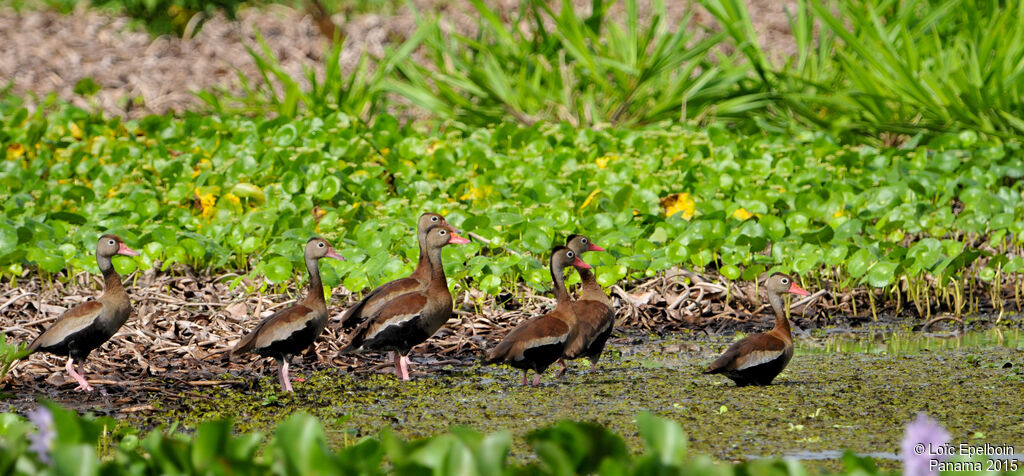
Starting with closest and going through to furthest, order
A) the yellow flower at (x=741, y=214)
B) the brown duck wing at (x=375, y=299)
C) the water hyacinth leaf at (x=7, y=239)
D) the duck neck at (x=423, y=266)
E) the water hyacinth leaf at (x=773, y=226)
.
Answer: the brown duck wing at (x=375, y=299)
the duck neck at (x=423, y=266)
the water hyacinth leaf at (x=7, y=239)
the water hyacinth leaf at (x=773, y=226)
the yellow flower at (x=741, y=214)

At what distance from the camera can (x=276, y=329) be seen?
618 cm

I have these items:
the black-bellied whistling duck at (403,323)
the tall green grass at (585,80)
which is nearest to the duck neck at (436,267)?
the black-bellied whistling duck at (403,323)

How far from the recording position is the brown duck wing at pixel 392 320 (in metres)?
6.37

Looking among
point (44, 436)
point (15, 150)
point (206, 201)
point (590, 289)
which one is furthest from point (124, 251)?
point (15, 150)

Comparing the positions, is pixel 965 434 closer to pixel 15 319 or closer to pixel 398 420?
pixel 398 420

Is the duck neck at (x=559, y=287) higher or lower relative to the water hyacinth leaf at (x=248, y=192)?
higher

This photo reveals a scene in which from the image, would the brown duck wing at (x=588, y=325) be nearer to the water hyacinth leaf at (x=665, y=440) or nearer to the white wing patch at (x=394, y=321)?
the white wing patch at (x=394, y=321)

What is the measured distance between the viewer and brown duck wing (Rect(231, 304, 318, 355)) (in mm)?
6164

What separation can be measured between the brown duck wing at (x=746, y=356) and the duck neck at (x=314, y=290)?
1930 millimetres

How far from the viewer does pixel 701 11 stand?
18.0 metres

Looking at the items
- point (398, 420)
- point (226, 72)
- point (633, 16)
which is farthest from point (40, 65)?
point (398, 420)

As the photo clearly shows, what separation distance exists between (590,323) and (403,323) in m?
0.91

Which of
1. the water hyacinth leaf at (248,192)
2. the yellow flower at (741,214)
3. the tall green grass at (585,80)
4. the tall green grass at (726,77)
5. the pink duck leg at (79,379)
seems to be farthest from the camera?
the tall green grass at (585,80)

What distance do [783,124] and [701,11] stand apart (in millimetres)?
6532
